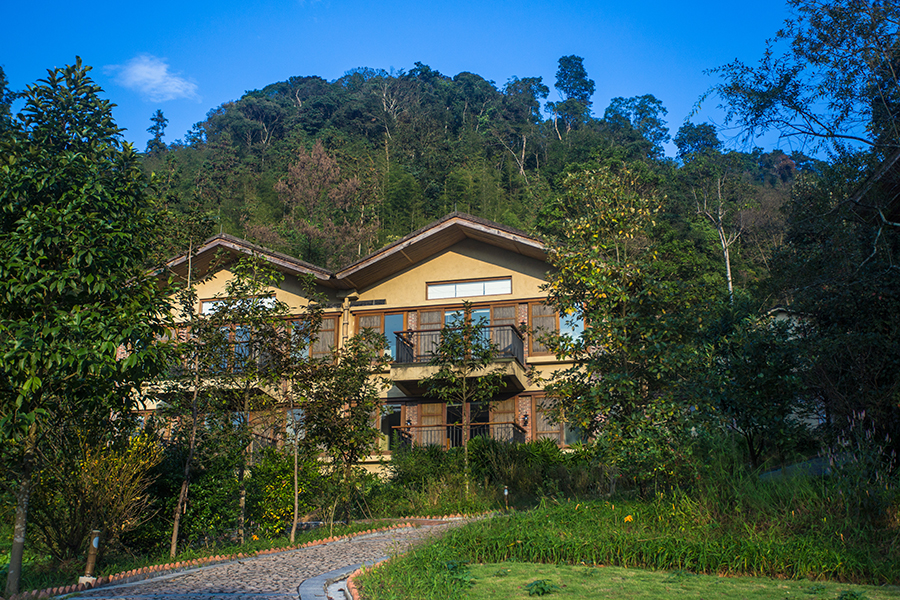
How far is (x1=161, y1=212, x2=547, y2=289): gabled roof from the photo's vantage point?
1984cm

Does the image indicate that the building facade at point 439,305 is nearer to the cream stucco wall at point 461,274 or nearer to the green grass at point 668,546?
the cream stucco wall at point 461,274

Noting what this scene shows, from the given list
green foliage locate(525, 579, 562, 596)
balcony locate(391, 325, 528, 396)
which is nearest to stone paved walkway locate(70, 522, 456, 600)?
green foliage locate(525, 579, 562, 596)

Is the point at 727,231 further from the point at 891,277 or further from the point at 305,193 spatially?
the point at 891,277

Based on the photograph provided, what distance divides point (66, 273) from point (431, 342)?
12.8 m

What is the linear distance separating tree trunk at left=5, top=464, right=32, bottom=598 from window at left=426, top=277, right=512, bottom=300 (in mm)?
14074

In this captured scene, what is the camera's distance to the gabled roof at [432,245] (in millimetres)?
19819

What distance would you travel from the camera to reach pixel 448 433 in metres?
19.8

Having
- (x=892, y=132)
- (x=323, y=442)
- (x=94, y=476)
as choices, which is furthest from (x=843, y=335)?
(x=94, y=476)

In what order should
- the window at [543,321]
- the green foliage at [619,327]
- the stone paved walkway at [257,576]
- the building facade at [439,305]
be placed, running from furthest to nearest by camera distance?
the window at [543,321] < the building facade at [439,305] < the green foliage at [619,327] < the stone paved walkway at [257,576]

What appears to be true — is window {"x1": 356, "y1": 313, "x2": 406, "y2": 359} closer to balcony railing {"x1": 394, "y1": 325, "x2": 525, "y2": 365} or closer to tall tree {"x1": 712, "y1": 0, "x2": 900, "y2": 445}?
balcony railing {"x1": 394, "y1": 325, "x2": 525, "y2": 365}

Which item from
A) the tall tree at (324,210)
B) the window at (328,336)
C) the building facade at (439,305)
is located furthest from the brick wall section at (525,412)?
the tall tree at (324,210)

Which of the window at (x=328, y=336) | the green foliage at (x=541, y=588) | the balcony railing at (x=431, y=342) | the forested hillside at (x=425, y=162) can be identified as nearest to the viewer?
the green foliage at (x=541, y=588)

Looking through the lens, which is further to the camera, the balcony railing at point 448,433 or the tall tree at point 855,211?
the balcony railing at point 448,433

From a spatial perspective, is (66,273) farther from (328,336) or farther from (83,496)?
(328,336)
